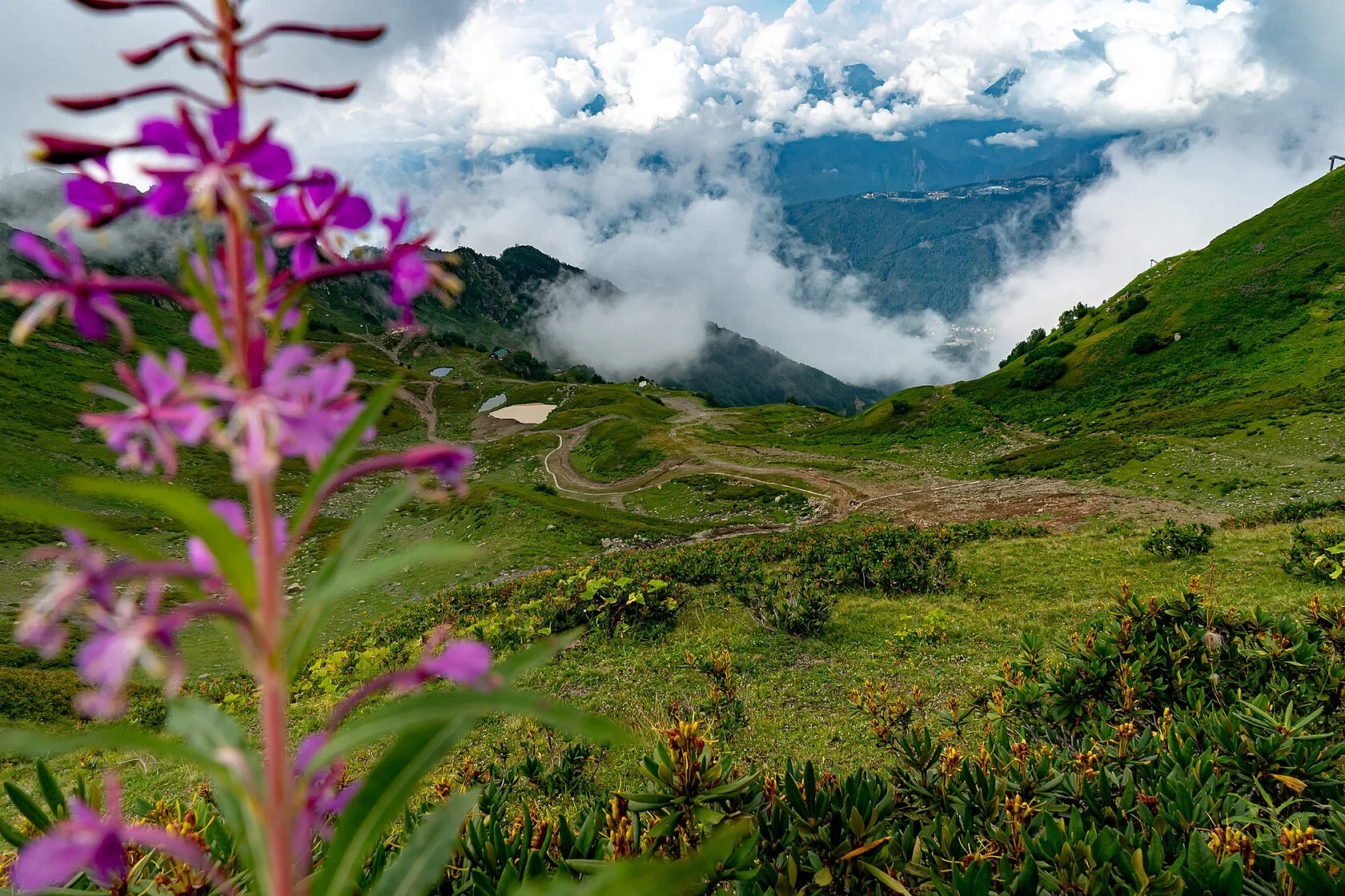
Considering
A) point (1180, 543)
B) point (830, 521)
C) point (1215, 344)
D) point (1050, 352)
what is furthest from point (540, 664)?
point (1050, 352)

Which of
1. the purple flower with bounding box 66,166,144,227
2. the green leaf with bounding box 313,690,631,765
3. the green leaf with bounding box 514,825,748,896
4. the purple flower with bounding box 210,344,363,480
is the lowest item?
the green leaf with bounding box 514,825,748,896

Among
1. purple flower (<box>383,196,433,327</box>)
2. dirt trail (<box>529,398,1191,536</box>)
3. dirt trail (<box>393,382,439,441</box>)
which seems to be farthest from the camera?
dirt trail (<box>393,382,439,441</box>)

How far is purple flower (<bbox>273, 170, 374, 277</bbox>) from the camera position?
1.18 meters

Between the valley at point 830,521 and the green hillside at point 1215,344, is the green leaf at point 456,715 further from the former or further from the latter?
the green hillside at point 1215,344

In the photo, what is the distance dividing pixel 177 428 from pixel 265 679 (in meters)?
0.42

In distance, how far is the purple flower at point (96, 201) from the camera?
104cm

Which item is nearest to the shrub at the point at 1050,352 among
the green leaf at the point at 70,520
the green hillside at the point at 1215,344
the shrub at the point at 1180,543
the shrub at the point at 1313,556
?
the green hillside at the point at 1215,344

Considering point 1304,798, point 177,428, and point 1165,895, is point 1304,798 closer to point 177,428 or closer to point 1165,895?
point 1165,895

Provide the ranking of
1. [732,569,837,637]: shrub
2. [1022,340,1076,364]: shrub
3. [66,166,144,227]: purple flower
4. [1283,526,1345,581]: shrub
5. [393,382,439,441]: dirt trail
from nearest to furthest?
[66,166,144,227]: purple flower
[732,569,837,637]: shrub
[1283,526,1345,581]: shrub
[1022,340,1076,364]: shrub
[393,382,439,441]: dirt trail

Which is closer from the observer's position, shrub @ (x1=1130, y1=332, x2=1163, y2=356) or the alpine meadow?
the alpine meadow

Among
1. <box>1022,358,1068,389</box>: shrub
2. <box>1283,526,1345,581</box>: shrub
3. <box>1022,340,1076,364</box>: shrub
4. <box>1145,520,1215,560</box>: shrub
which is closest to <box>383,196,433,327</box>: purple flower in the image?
<box>1283,526,1345,581</box>: shrub

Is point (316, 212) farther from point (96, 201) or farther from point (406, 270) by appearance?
point (96, 201)

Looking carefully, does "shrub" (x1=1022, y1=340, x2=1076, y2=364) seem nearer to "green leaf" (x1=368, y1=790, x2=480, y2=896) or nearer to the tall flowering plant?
"green leaf" (x1=368, y1=790, x2=480, y2=896)

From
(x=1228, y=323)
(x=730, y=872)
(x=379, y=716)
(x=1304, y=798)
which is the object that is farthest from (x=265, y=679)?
(x=1228, y=323)
